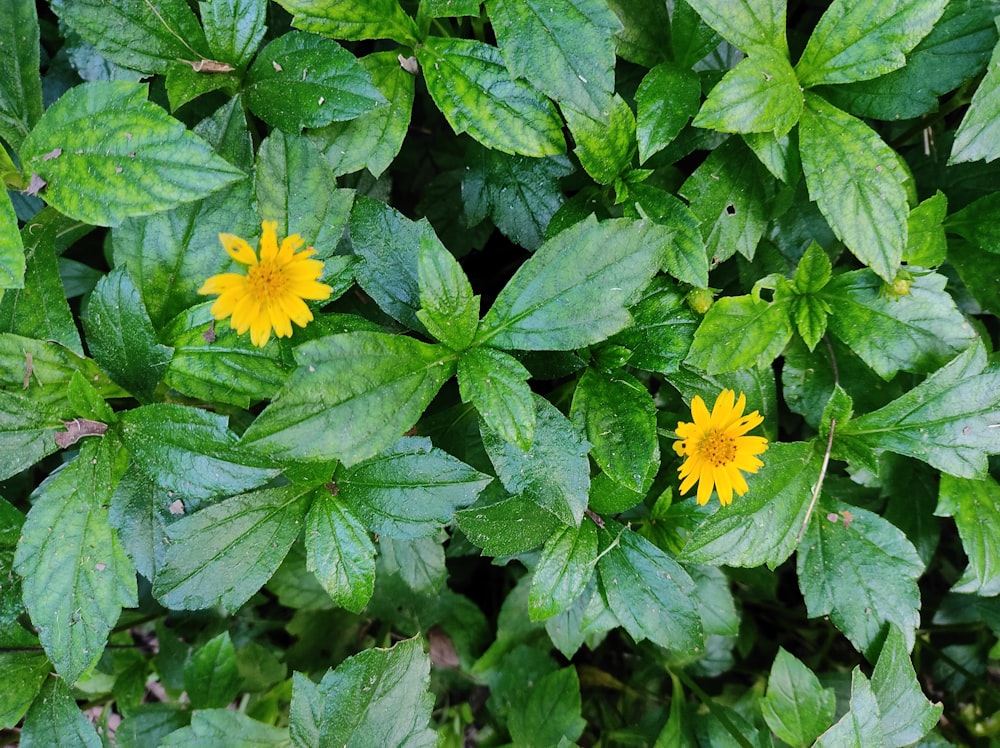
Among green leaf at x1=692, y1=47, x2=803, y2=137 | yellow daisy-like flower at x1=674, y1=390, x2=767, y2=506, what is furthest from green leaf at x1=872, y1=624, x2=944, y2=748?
green leaf at x1=692, y1=47, x2=803, y2=137

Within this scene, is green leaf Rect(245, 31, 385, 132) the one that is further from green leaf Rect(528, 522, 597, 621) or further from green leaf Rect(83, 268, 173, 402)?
green leaf Rect(528, 522, 597, 621)

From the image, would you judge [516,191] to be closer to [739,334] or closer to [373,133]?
[373,133]

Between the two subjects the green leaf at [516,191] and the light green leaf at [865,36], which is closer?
the light green leaf at [865,36]

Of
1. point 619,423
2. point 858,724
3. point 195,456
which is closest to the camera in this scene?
point 195,456

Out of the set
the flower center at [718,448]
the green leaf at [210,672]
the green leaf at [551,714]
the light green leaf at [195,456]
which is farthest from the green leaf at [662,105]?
the green leaf at [210,672]

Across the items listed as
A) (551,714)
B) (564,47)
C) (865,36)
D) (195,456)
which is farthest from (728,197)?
(551,714)

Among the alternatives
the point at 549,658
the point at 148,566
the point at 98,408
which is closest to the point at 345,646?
the point at 549,658

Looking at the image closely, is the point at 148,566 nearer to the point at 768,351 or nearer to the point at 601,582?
the point at 601,582

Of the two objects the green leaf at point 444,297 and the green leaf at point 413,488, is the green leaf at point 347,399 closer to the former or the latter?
the green leaf at point 444,297
